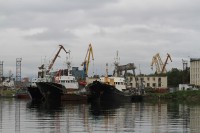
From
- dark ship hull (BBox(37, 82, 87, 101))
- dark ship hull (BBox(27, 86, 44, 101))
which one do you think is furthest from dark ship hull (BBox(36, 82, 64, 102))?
dark ship hull (BBox(27, 86, 44, 101))

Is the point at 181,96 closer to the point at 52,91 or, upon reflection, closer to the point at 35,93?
the point at 35,93

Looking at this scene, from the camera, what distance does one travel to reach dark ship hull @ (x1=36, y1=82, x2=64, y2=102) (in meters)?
137

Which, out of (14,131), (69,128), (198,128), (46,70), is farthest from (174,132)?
(46,70)

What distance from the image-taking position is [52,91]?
456 ft

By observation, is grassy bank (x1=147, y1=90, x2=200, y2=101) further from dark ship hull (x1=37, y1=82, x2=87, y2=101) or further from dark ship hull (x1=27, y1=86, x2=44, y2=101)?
dark ship hull (x1=37, y1=82, x2=87, y2=101)

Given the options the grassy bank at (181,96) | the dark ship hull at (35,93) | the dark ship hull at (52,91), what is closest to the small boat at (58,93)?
the dark ship hull at (52,91)

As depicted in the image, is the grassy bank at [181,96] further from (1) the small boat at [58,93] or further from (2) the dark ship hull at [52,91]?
(2) the dark ship hull at [52,91]

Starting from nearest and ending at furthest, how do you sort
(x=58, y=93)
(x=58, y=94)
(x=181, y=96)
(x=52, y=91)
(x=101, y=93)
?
1. (x=101, y=93)
2. (x=58, y=94)
3. (x=58, y=93)
4. (x=52, y=91)
5. (x=181, y=96)

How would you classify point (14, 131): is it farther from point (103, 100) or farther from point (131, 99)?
point (131, 99)

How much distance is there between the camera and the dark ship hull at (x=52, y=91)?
13700 centimetres

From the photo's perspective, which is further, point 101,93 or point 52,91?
point 52,91

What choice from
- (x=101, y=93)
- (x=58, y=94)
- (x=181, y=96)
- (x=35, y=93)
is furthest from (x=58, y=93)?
(x=181, y=96)

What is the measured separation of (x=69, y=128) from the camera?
165 ft

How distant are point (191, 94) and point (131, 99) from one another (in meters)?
24.9
